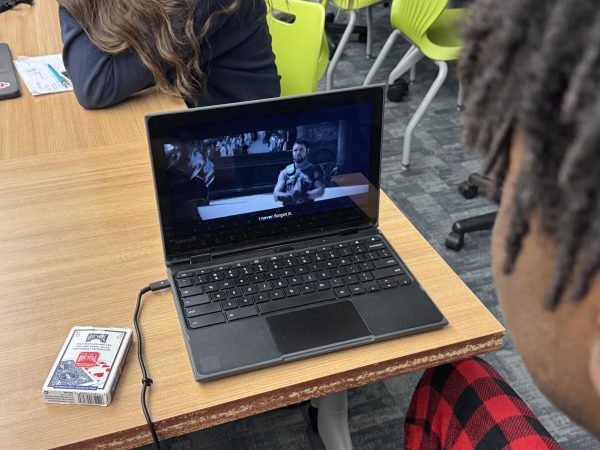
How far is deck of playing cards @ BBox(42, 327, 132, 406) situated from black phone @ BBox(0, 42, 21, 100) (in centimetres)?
87

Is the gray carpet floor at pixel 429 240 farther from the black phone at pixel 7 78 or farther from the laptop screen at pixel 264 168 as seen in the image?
the black phone at pixel 7 78

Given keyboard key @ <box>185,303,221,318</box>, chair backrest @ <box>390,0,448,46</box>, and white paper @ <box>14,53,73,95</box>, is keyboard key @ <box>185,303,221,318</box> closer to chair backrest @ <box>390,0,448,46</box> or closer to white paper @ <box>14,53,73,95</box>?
white paper @ <box>14,53,73,95</box>

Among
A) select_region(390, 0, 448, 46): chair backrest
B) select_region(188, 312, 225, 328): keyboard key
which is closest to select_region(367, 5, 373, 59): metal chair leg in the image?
select_region(390, 0, 448, 46): chair backrest

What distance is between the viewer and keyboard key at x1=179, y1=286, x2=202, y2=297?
2.92 ft

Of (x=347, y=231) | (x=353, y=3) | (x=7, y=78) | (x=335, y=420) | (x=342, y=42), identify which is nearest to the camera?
(x=347, y=231)

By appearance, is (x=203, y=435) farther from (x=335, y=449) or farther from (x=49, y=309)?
(x=49, y=309)

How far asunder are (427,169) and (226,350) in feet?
6.11

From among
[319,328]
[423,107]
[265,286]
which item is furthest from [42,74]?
[423,107]

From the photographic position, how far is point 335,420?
4.27 ft

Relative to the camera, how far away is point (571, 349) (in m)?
0.45

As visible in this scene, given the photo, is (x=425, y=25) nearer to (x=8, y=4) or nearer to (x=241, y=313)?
(x=8, y=4)

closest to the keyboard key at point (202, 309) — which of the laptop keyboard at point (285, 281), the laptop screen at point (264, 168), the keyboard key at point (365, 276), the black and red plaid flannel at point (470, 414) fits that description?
the laptop keyboard at point (285, 281)

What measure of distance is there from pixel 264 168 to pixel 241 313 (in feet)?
0.70

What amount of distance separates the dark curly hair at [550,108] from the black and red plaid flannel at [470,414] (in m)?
0.41
